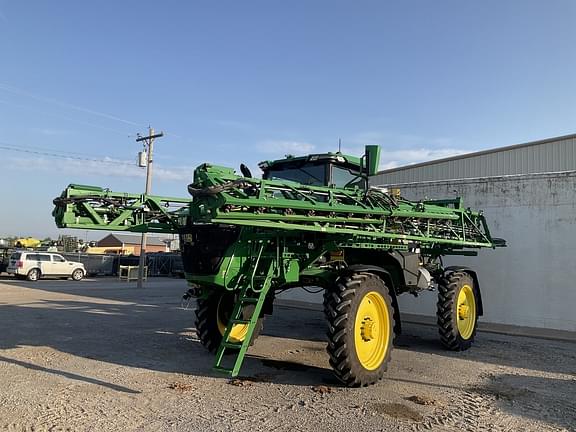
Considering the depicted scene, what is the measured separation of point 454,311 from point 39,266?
26.2 m

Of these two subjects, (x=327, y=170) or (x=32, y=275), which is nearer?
(x=327, y=170)

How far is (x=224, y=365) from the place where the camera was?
295 inches

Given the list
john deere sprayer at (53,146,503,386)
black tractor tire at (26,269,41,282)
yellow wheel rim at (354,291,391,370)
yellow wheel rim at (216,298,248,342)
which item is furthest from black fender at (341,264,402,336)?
black tractor tire at (26,269,41,282)

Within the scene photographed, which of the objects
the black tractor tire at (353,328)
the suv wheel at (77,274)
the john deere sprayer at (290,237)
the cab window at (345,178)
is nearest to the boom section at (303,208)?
the john deere sprayer at (290,237)

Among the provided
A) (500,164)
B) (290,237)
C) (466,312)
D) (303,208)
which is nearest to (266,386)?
(290,237)

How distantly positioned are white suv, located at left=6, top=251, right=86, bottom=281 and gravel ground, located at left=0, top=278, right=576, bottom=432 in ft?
65.3

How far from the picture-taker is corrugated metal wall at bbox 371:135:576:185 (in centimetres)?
1862

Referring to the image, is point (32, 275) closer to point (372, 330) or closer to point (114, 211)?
point (114, 211)

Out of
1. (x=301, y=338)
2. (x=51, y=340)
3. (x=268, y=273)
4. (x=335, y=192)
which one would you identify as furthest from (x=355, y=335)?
(x=51, y=340)

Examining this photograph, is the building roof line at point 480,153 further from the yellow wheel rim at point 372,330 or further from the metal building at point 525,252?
the yellow wheel rim at point 372,330

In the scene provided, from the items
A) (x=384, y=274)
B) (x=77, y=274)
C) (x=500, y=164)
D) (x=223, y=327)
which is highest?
(x=500, y=164)

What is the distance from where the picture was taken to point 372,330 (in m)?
6.79

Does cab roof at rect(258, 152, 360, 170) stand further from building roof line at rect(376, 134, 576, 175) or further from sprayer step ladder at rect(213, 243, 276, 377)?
building roof line at rect(376, 134, 576, 175)

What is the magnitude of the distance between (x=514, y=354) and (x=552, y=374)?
5.07ft
